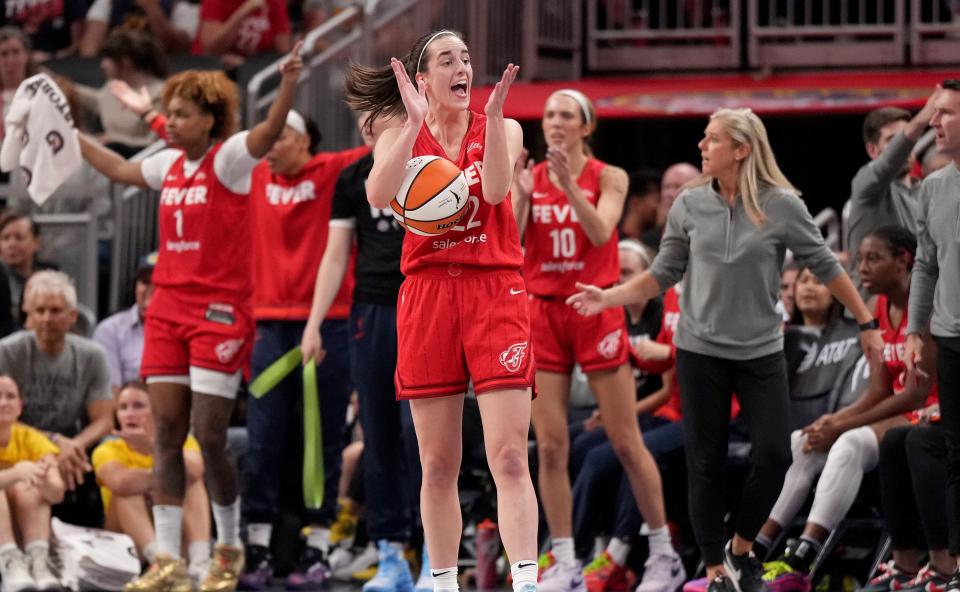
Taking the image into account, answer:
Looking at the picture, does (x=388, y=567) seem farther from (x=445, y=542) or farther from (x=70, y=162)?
(x=70, y=162)

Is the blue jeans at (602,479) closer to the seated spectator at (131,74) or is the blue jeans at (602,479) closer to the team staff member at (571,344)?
the team staff member at (571,344)

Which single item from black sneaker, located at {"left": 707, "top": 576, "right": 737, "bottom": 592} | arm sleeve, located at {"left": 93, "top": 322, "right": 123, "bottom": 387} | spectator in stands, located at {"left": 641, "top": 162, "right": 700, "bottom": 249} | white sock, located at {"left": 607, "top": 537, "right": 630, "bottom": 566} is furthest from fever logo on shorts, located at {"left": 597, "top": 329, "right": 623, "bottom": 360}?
arm sleeve, located at {"left": 93, "top": 322, "right": 123, "bottom": 387}

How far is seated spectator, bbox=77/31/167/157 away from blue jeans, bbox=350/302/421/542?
366 cm

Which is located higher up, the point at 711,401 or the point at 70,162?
the point at 70,162

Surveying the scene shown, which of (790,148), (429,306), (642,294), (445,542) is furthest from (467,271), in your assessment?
(790,148)

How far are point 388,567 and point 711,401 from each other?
179 centimetres

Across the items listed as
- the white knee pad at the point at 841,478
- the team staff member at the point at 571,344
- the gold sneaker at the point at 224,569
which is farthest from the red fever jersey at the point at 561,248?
the gold sneaker at the point at 224,569

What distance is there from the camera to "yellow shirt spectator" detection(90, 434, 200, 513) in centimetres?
785

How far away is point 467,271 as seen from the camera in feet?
17.5

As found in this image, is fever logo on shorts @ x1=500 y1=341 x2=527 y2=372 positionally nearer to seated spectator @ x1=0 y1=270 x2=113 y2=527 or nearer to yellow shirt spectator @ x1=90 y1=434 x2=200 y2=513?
yellow shirt spectator @ x1=90 y1=434 x2=200 y2=513

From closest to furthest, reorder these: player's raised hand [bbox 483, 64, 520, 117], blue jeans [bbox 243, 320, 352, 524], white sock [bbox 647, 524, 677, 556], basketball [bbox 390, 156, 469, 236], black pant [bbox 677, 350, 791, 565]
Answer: player's raised hand [bbox 483, 64, 520, 117] → basketball [bbox 390, 156, 469, 236] → black pant [bbox 677, 350, 791, 565] → white sock [bbox 647, 524, 677, 556] → blue jeans [bbox 243, 320, 352, 524]

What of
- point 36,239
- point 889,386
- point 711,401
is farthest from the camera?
point 36,239

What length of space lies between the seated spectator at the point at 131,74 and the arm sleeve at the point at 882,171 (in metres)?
4.94

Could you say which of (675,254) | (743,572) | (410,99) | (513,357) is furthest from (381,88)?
(743,572)
